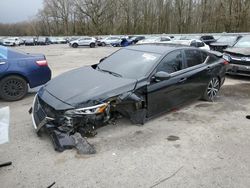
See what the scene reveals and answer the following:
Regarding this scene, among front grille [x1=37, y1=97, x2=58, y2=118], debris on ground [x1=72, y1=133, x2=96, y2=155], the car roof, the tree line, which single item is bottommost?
debris on ground [x1=72, y1=133, x2=96, y2=155]

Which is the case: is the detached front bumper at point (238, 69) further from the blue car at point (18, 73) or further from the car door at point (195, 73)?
the blue car at point (18, 73)

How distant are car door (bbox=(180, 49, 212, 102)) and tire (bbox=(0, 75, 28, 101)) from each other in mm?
3833

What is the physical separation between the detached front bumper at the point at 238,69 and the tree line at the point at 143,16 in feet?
119

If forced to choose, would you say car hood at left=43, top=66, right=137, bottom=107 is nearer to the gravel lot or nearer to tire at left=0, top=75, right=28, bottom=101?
the gravel lot

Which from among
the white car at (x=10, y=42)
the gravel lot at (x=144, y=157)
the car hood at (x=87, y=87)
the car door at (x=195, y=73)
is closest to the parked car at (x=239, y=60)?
the car door at (x=195, y=73)

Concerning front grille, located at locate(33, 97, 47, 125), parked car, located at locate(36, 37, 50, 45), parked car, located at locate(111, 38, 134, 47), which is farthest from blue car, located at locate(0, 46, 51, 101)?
parked car, located at locate(36, 37, 50, 45)

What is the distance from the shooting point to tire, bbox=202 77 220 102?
5.95 metres

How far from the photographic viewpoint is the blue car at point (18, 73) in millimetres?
5777

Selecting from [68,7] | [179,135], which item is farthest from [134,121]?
[68,7]

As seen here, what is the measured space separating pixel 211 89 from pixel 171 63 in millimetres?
1767

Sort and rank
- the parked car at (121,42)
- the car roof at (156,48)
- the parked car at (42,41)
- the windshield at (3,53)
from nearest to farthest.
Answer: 1. the car roof at (156,48)
2. the windshield at (3,53)
3. the parked car at (121,42)
4. the parked car at (42,41)

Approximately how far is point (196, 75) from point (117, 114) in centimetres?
213

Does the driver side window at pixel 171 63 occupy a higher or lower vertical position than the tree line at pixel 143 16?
lower

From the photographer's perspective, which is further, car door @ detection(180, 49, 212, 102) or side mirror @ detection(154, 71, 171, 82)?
car door @ detection(180, 49, 212, 102)
